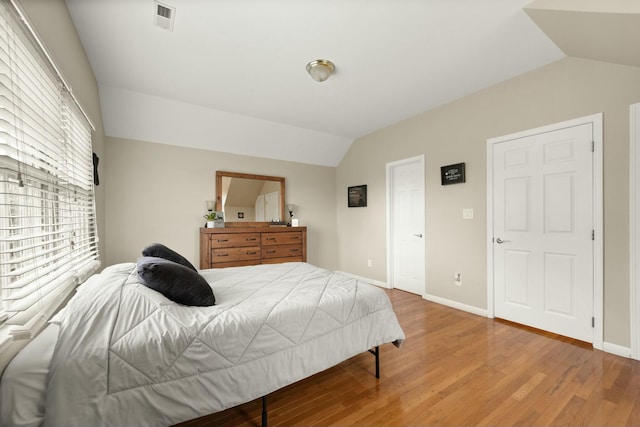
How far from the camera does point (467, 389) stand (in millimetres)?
1811

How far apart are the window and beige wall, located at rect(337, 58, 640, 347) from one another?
3724mm

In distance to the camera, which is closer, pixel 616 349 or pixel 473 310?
pixel 616 349

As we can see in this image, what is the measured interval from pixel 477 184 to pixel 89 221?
4.10 m

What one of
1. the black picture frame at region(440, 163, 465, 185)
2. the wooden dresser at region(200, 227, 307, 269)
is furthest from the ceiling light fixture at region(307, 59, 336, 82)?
the wooden dresser at region(200, 227, 307, 269)

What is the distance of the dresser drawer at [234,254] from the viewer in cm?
383

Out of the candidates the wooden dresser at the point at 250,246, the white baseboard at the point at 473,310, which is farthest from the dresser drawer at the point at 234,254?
the white baseboard at the point at 473,310

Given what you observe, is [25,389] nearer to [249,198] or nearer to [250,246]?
[250,246]

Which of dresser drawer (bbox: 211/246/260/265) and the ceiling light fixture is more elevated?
the ceiling light fixture

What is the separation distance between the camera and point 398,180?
4.32 meters

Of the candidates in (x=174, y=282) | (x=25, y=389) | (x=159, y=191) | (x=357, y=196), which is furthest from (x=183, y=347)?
(x=357, y=196)

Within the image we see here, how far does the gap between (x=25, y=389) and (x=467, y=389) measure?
2.26 m

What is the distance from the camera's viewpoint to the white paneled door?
245 cm

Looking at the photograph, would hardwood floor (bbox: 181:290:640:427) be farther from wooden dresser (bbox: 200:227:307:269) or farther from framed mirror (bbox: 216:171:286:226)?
framed mirror (bbox: 216:171:286:226)

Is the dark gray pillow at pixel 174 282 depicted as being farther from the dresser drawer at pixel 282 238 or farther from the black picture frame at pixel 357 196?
the black picture frame at pixel 357 196
